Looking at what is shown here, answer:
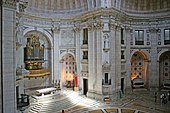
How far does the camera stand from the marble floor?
18016 millimetres

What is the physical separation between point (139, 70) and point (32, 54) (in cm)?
1589

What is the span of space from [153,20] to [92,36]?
9.36 m

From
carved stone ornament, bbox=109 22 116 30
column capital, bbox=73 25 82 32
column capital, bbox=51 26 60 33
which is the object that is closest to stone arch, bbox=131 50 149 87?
carved stone ornament, bbox=109 22 116 30

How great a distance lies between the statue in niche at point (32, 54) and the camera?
2238 cm

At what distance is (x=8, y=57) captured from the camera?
387 inches

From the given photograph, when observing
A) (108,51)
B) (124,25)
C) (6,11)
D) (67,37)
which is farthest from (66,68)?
(6,11)

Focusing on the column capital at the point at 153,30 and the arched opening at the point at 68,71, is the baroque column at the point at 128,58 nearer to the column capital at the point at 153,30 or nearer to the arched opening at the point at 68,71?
the column capital at the point at 153,30

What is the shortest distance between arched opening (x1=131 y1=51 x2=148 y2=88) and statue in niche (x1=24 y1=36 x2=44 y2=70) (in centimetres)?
1376

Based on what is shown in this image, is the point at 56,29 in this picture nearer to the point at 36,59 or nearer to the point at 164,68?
the point at 36,59

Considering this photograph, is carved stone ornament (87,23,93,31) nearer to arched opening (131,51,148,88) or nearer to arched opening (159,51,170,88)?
arched opening (131,51,148,88)

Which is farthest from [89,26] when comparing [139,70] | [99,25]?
[139,70]

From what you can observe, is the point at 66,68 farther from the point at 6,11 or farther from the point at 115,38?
the point at 6,11

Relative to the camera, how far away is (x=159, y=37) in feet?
85.0

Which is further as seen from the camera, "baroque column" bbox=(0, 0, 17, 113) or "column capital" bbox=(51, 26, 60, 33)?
"column capital" bbox=(51, 26, 60, 33)
